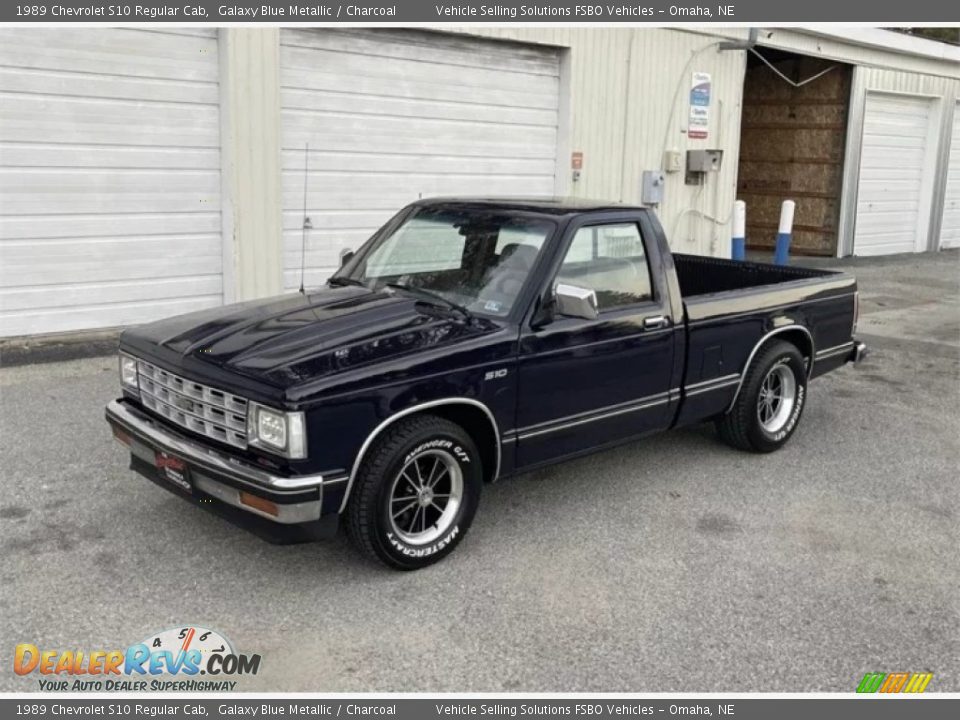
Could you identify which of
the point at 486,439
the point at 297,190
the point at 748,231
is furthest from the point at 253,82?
the point at 748,231

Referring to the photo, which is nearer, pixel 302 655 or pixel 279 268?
pixel 302 655

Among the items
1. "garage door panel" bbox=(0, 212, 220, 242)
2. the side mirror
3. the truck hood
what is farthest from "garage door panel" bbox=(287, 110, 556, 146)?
the side mirror

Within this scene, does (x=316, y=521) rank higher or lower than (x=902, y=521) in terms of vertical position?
higher

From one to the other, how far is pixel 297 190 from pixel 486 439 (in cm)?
579

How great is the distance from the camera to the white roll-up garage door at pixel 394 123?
941 cm

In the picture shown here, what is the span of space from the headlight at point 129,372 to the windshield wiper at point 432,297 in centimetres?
139

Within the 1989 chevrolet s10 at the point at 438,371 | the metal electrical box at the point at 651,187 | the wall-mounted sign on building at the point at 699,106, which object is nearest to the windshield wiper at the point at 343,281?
the 1989 chevrolet s10 at the point at 438,371

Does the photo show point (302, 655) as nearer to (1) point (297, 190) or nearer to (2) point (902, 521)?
(2) point (902, 521)

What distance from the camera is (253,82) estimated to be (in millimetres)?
8844

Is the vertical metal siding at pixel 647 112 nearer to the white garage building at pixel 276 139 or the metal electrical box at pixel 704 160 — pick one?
the white garage building at pixel 276 139

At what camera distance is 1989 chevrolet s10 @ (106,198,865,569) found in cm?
380

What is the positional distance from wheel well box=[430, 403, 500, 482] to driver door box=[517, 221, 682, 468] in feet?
0.51

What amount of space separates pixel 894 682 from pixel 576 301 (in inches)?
82.1
